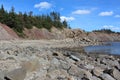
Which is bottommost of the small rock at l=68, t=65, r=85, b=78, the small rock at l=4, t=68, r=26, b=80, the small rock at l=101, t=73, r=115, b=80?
the small rock at l=101, t=73, r=115, b=80

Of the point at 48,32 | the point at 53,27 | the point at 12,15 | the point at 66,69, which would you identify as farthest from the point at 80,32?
the point at 66,69

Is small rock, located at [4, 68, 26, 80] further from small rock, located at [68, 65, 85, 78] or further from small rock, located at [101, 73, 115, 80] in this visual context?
small rock, located at [101, 73, 115, 80]

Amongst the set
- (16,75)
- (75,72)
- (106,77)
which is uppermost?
(16,75)

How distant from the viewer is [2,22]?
273 ft

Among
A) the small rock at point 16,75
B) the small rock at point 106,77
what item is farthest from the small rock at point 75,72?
the small rock at point 16,75

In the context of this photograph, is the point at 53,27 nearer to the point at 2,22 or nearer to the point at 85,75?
the point at 2,22

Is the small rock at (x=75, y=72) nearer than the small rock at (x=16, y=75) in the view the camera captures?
No

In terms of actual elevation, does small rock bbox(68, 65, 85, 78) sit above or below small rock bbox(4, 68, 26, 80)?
below

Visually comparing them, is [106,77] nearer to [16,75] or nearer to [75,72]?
[75,72]

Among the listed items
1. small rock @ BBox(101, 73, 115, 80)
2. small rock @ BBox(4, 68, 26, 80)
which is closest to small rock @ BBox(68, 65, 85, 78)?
small rock @ BBox(101, 73, 115, 80)

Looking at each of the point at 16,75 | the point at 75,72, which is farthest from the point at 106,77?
the point at 16,75

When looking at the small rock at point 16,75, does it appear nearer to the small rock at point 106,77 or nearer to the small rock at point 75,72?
the small rock at point 75,72

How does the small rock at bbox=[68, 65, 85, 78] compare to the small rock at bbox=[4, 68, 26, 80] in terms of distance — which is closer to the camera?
the small rock at bbox=[4, 68, 26, 80]

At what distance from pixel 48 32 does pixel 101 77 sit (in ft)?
320
